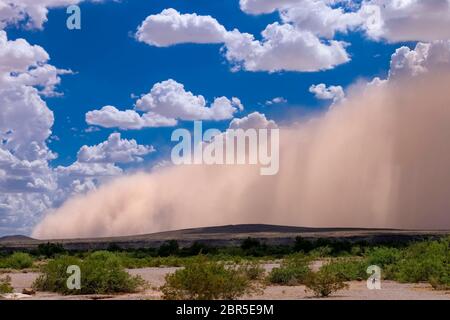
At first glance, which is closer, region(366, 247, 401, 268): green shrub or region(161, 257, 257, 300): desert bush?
region(161, 257, 257, 300): desert bush

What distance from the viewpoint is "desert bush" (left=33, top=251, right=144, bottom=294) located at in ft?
113

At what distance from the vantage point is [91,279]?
34250mm

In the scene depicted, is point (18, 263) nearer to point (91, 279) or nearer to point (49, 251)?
point (49, 251)

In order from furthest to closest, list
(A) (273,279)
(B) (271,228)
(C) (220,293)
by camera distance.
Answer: (B) (271,228) → (A) (273,279) → (C) (220,293)

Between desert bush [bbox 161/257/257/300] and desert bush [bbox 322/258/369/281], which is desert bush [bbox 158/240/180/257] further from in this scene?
desert bush [bbox 161/257/257/300]

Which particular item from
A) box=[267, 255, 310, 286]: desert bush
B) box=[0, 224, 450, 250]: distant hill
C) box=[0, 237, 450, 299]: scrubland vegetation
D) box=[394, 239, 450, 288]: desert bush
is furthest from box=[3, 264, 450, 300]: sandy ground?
box=[0, 224, 450, 250]: distant hill

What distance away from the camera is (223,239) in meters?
144

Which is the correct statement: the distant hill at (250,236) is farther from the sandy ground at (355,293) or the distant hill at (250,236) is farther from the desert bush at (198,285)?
the desert bush at (198,285)
